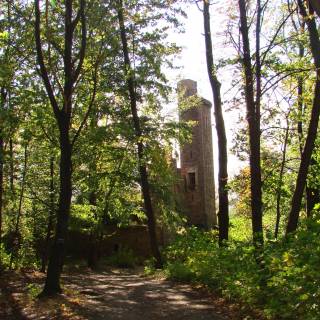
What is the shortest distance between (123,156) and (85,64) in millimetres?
5480

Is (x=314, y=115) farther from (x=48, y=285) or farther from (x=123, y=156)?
(x=123, y=156)

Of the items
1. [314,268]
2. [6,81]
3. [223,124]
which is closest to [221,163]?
[223,124]

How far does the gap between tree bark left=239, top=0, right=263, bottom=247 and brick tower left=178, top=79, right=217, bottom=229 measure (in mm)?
23220

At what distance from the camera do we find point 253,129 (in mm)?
11195

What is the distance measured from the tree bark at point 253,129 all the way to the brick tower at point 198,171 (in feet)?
76.2

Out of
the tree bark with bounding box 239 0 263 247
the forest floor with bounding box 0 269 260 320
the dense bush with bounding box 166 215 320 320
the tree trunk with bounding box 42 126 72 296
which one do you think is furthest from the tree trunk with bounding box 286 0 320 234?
the tree trunk with bounding box 42 126 72 296

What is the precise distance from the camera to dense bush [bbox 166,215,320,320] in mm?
5980

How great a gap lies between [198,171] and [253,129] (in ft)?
81.4

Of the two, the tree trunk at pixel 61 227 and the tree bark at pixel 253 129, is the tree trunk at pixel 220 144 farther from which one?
the tree trunk at pixel 61 227

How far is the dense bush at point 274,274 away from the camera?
19.6 ft

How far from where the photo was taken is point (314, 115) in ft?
38.1

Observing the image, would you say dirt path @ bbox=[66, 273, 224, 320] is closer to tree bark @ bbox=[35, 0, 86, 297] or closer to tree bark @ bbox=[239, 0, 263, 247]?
tree bark @ bbox=[35, 0, 86, 297]

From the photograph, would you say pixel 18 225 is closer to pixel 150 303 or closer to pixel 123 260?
pixel 123 260

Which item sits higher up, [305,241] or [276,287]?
[305,241]
